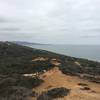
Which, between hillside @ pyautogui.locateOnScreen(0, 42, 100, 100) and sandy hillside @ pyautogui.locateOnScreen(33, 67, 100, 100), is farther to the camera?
sandy hillside @ pyautogui.locateOnScreen(33, 67, 100, 100)

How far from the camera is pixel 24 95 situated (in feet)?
59.7

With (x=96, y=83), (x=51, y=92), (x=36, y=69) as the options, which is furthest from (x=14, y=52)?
(x=51, y=92)

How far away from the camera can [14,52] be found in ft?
205

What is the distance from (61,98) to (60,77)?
1273 centimetres

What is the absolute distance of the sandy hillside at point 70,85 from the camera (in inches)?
762

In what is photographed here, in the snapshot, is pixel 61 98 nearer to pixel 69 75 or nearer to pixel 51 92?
pixel 51 92

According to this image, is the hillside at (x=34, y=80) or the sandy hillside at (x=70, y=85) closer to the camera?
the hillside at (x=34, y=80)

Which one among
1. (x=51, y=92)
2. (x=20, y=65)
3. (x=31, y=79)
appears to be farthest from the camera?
(x=20, y=65)

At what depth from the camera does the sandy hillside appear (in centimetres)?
1934

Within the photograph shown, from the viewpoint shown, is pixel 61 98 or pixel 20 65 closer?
pixel 61 98

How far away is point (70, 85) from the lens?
86.1ft

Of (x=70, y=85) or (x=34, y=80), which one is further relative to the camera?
(x=34, y=80)

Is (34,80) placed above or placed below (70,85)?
above

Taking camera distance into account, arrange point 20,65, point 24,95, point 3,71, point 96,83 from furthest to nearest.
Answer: point 20,65, point 3,71, point 96,83, point 24,95
